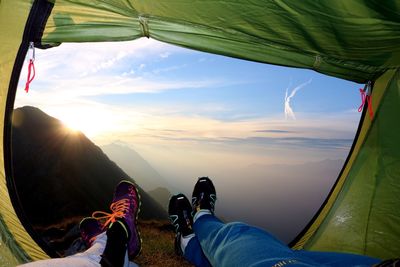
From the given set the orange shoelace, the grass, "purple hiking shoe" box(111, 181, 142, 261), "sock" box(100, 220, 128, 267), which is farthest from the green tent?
the grass

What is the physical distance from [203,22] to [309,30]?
1.49 feet

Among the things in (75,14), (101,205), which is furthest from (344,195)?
(101,205)

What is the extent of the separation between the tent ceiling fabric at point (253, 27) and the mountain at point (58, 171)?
5.85m

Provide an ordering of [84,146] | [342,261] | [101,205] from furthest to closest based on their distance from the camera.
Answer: [84,146] < [101,205] < [342,261]

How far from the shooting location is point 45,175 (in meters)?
12.5

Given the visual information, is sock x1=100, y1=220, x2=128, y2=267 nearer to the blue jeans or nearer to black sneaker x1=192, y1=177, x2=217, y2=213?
the blue jeans

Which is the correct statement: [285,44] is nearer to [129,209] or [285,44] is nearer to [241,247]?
[241,247]

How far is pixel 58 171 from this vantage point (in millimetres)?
13070

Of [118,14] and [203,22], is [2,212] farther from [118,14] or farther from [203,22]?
[203,22]

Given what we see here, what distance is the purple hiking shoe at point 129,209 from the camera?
1754 mm

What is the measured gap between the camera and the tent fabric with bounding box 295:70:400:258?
1.62 m

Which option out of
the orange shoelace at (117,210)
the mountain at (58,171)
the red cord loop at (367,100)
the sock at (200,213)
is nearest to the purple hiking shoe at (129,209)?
the orange shoelace at (117,210)

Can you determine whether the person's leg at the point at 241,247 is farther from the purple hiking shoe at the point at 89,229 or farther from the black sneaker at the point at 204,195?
the purple hiking shoe at the point at 89,229

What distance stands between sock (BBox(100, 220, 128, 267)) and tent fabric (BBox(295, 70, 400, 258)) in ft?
4.01
